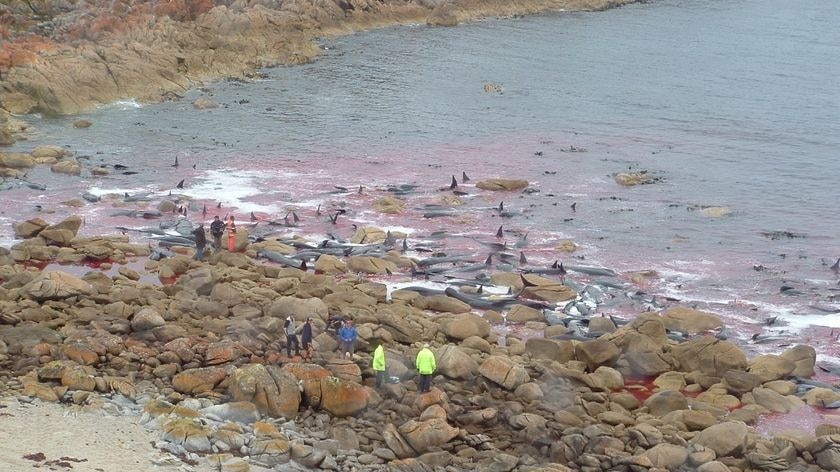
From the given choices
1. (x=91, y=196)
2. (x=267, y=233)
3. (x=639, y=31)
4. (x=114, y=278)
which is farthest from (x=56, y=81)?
(x=639, y=31)

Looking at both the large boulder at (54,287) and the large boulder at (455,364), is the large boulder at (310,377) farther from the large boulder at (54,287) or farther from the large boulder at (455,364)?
the large boulder at (54,287)

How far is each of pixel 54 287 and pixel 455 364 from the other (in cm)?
1312

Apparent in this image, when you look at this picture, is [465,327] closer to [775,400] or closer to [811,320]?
[775,400]

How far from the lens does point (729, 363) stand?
3053 centimetres

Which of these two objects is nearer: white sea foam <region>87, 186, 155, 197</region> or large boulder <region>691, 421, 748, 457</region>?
large boulder <region>691, 421, 748, 457</region>

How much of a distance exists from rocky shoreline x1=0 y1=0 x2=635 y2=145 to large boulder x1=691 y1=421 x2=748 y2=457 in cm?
4364

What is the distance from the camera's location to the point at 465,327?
32031 mm

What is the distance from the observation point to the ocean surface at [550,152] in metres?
43.6

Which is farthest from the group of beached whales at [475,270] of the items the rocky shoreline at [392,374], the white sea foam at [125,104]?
the white sea foam at [125,104]

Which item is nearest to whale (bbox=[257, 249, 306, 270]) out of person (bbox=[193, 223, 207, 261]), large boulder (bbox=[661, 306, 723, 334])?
person (bbox=[193, 223, 207, 261])

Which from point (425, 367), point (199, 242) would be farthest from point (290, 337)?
point (199, 242)

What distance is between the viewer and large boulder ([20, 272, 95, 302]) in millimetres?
31734

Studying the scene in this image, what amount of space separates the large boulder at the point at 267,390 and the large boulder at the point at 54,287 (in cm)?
842

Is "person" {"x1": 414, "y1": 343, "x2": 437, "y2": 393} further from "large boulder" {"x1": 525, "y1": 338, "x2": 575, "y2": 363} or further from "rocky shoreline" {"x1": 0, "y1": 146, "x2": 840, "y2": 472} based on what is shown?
"large boulder" {"x1": 525, "y1": 338, "x2": 575, "y2": 363}
